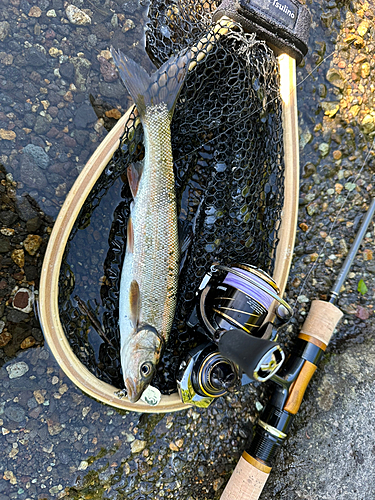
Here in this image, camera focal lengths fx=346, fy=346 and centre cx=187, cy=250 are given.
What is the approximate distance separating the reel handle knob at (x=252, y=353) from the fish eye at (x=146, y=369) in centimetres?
60

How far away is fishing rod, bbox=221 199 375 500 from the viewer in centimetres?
223

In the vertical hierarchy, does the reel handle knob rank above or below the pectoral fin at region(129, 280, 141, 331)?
above

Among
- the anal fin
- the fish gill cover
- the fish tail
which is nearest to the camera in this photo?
the fish tail

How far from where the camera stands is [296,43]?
2066 mm

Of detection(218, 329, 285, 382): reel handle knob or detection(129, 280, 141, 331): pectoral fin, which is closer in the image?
detection(218, 329, 285, 382): reel handle knob

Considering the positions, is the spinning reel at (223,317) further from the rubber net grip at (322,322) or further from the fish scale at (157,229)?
the rubber net grip at (322,322)

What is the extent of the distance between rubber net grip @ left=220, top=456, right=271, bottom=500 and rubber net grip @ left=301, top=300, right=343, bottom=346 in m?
0.93

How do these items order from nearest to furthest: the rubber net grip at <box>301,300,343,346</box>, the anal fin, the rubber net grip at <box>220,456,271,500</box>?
the anal fin
the rubber net grip at <box>220,456,271,500</box>
the rubber net grip at <box>301,300,343,346</box>

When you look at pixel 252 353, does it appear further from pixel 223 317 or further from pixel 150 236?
pixel 150 236

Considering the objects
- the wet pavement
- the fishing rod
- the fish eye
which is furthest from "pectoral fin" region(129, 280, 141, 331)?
the fishing rod

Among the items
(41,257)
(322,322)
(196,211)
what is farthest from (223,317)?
(41,257)

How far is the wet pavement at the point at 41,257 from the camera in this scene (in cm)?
209

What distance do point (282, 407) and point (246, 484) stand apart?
1.73 ft

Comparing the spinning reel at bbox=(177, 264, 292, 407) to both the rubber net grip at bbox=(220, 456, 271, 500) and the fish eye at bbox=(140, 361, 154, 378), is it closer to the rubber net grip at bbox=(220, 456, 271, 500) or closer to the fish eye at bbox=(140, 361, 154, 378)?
the fish eye at bbox=(140, 361, 154, 378)
